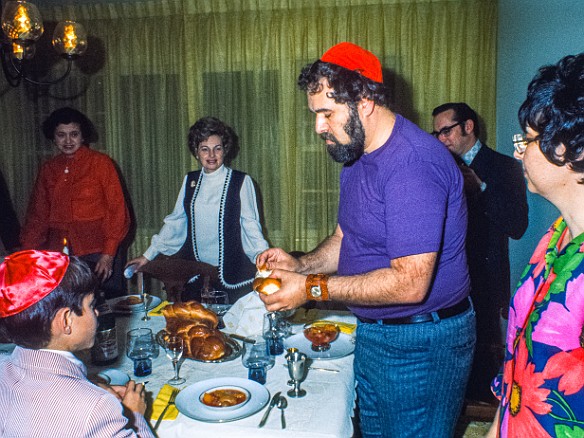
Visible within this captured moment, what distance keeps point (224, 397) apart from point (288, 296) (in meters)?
0.37

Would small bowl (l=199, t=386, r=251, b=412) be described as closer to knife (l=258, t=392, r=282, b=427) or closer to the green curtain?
knife (l=258, t=392, r=282, b=427)

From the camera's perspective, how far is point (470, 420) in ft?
9.62

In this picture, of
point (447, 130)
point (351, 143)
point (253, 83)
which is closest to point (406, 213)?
point (351, 143)

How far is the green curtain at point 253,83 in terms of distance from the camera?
3961 millimetres

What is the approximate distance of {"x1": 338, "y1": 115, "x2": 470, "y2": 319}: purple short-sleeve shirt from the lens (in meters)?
1.43

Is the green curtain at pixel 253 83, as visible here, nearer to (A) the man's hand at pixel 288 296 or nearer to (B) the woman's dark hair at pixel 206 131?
(B) the woman's dark hair at pixel 206 131

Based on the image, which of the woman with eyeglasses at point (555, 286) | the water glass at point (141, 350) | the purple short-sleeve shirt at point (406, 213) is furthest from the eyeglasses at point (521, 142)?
the water glass at point (141, 350)

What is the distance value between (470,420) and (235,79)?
324cm

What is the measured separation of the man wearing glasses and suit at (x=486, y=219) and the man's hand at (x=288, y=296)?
5.37 ft

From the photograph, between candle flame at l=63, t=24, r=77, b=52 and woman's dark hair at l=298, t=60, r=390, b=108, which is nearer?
woman's dark hair at l=298, t=60, r=390, b=108

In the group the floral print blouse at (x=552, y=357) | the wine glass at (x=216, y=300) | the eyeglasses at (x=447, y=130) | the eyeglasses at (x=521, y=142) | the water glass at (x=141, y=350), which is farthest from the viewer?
the eyeglasses at (x=447, y=130)

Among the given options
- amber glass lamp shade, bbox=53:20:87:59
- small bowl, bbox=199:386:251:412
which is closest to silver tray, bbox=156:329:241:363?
small bowl, bbox=199:386:251:412

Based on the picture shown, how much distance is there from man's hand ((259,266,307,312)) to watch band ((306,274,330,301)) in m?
0.02

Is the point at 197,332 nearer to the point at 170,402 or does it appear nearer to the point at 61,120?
the point at 170,402
